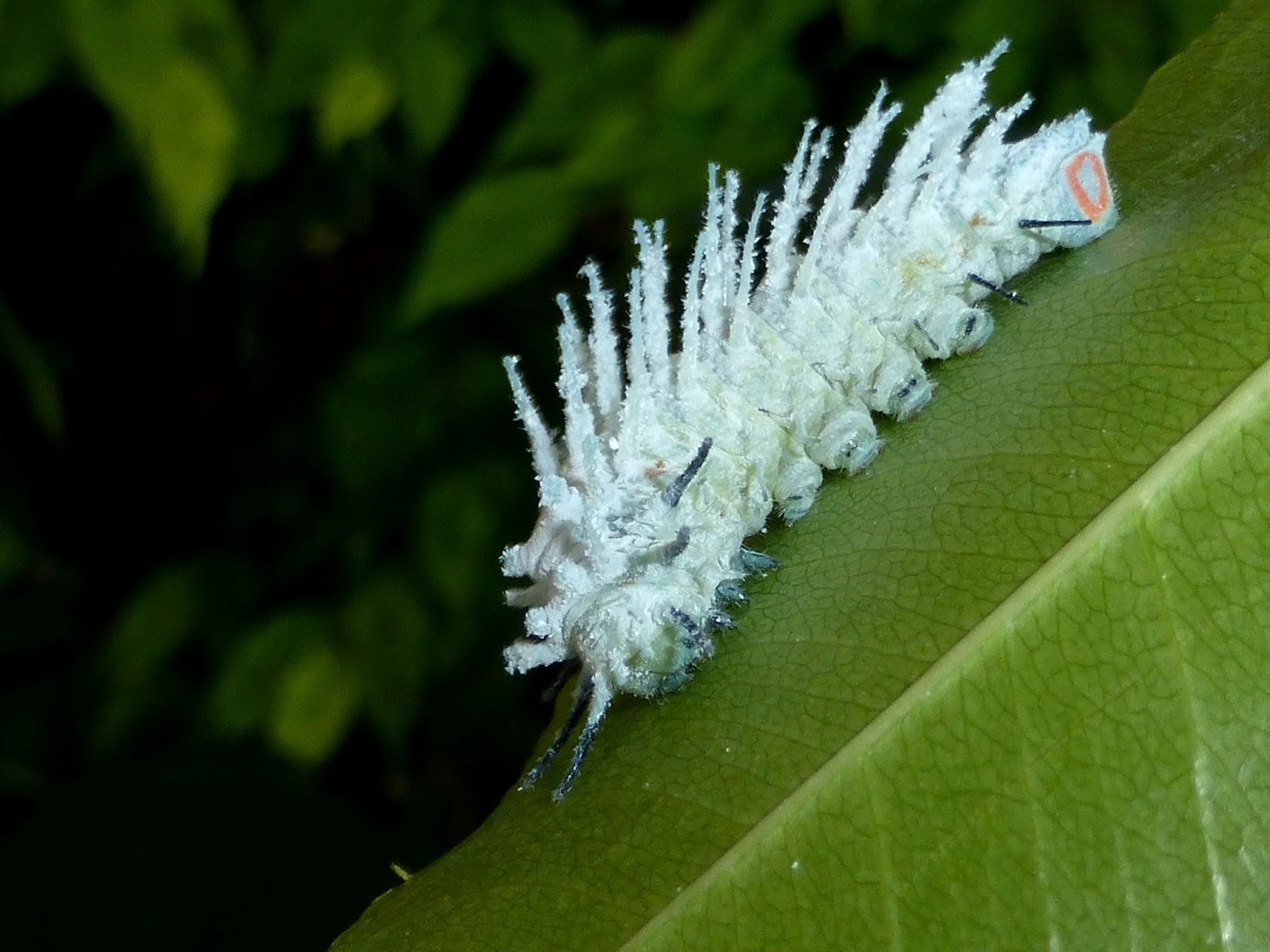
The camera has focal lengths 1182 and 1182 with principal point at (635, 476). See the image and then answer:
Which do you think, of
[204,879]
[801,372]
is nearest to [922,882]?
[801,372]

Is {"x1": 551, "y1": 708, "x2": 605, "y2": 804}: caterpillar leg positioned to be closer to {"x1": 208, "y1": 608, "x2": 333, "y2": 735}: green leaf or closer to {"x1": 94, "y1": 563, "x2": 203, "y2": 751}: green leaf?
{"x1": 208, "y1": 608, "x2": 333, "y2": 735}: green leaf

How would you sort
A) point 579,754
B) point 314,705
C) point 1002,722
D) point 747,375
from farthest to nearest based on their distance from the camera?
point 314,705 < point 747,375 < point 579,754 < point 1002,722

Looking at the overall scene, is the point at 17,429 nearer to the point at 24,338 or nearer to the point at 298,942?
the point at 24,338

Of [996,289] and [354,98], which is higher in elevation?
[354,98]

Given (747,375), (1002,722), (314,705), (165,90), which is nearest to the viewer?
(1002,722)

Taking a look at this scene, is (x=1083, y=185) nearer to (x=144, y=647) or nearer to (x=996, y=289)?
(x=996, y=289)

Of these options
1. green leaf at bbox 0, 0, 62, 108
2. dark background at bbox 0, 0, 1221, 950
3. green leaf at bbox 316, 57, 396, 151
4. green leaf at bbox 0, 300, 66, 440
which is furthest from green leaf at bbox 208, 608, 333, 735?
green leaf at bbox 0, 0, 62, 108

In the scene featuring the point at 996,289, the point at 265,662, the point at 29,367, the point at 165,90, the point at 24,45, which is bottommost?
the point at 265,662

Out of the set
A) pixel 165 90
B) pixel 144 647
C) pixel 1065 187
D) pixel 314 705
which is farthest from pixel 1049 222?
pixel 144 647
